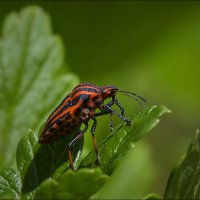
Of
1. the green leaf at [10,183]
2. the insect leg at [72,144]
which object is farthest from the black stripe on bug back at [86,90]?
the green leaf at [10,183]

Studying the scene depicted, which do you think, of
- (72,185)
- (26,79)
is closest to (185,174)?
(72,185)

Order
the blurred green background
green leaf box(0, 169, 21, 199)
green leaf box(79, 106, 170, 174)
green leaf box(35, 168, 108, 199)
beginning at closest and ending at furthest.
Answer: green leaf box(35, 168, 108, 199) → green leaf box(79, 106, 170, 174) → green leaf box(0, 169, 21, 199) → the blurred green background

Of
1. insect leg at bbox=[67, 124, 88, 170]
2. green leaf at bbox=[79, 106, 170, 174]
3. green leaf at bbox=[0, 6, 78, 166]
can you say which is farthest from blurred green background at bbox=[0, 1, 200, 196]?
green leaf at bbox=[79, 106, 170, 174]

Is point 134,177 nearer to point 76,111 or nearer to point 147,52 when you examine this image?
point 147,52

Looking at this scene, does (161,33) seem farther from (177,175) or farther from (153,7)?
(177,175)

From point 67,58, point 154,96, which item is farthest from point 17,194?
point 154,96

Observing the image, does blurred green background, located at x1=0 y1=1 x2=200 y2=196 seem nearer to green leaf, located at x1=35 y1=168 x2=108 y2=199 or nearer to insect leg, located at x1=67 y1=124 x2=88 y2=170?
insect leg, located at x1=67 y1=124 x2=88 y2=170
